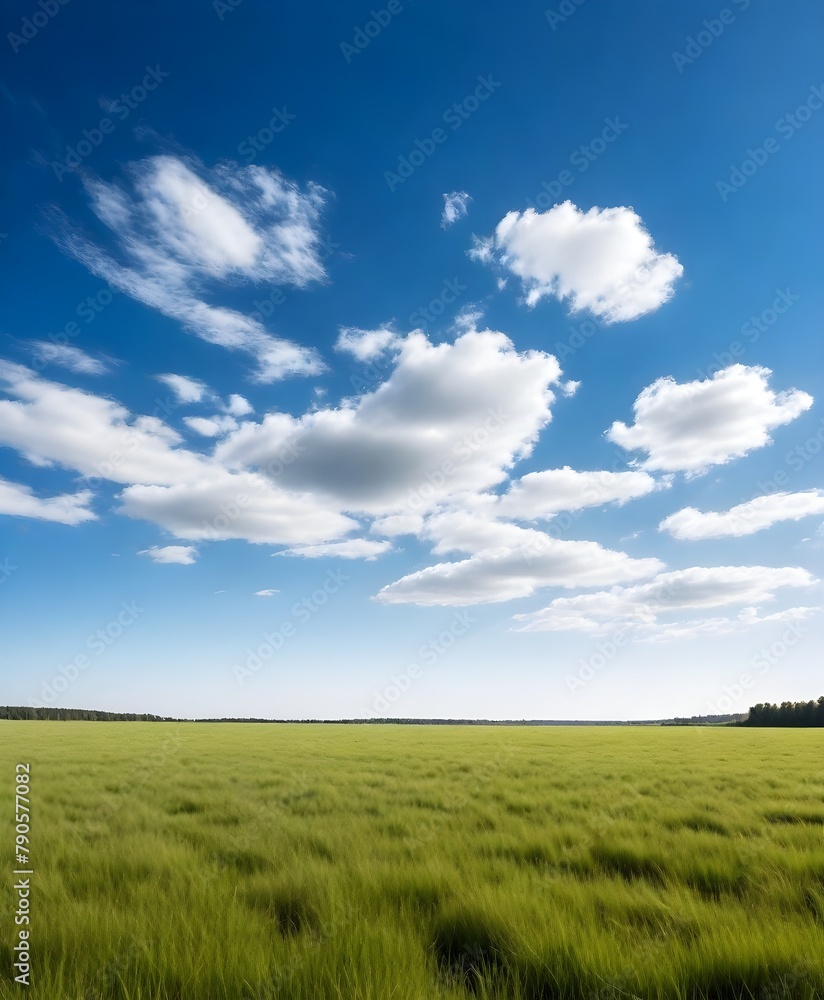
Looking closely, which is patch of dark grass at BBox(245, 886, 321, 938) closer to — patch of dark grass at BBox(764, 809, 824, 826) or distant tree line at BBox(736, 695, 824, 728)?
patch of dark grass at BBox(764, 809, 824, 826)

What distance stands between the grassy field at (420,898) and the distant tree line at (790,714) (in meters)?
104

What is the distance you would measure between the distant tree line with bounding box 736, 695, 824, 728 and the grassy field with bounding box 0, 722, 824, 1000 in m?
104

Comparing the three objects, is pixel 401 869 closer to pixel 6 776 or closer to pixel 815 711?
pixel 6 776

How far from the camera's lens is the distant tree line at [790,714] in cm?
9012

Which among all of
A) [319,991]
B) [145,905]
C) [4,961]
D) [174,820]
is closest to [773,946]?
[319,991]

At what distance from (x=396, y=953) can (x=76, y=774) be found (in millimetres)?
12555

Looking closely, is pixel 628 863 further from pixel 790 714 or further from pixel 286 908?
pixel 790 714

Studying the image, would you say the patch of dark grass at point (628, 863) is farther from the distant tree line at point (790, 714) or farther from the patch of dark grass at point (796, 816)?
the distant tree line at point (790, 714)

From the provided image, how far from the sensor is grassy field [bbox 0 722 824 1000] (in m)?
2.53

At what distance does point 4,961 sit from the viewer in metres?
2.86

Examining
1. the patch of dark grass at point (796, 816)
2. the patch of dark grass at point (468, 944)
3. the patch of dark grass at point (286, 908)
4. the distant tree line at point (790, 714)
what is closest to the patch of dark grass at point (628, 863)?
the patch of dark grass at point (468, 944)

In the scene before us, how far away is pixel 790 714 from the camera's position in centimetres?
9650

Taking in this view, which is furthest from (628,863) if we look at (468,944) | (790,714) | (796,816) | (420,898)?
(790,714)

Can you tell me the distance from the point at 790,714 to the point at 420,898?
12041cm
